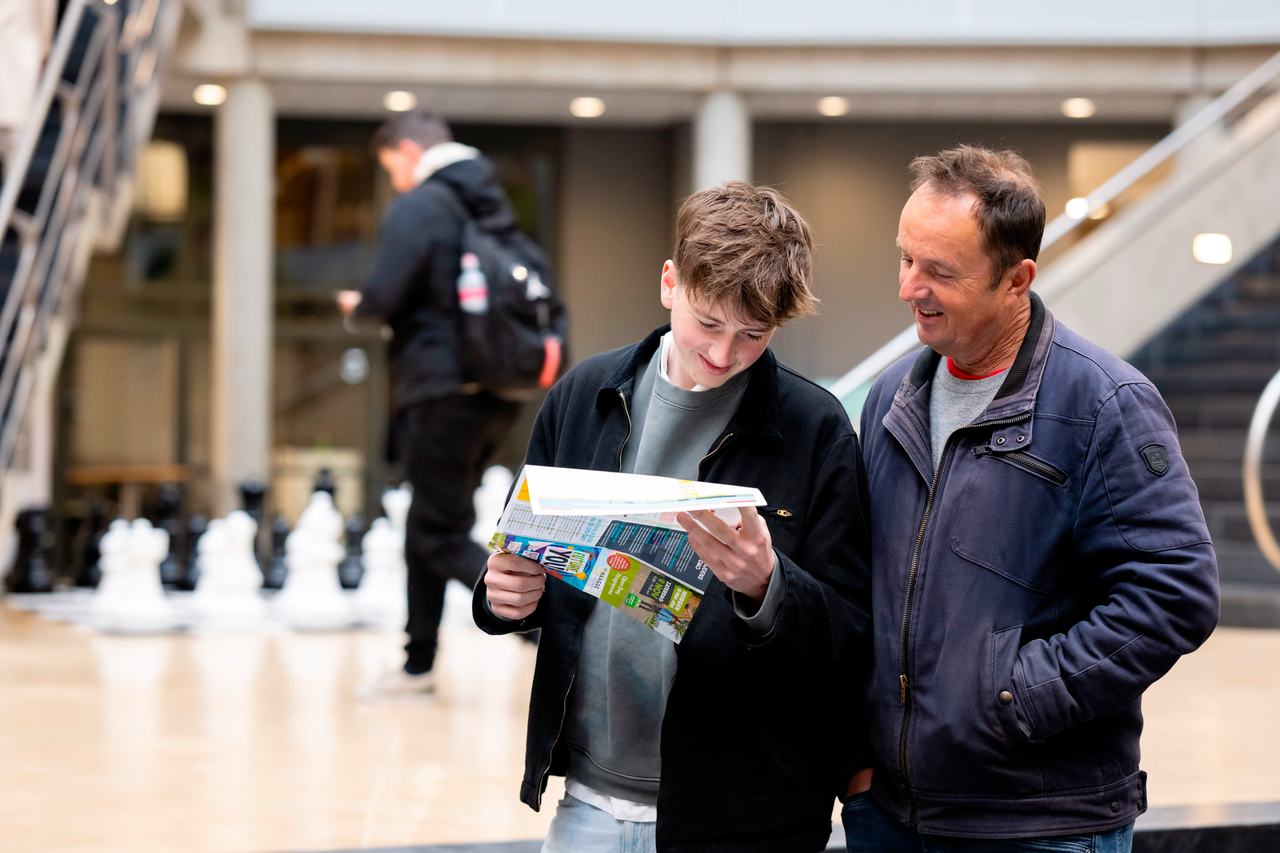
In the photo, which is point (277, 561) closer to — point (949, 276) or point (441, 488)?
point (441, 488)

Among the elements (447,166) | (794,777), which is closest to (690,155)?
(447,166)

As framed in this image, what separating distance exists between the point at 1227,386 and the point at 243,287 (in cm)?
782

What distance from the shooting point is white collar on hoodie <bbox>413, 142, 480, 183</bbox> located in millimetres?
5191

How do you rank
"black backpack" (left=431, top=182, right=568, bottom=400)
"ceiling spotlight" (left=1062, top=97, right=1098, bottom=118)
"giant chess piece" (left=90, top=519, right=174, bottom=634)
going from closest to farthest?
"black backpack" (left=431, top=182, right=568, bottom=400) → "giant chess piece" (left=90, top=519, right=174, bottom=634) → "ceiling spotlight" (left=1062, top=97, right=1098, bottom=118)

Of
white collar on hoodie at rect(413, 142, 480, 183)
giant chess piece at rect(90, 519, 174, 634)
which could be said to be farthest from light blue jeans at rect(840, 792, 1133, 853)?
giant chess piece at rect(90, 519, 174, 634)

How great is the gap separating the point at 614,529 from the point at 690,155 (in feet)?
39.2

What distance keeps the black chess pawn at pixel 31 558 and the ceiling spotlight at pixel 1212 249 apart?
25.5ft

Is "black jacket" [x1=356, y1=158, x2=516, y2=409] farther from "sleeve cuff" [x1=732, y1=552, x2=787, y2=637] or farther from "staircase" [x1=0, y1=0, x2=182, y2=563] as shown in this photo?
"sleeve cuff" [x1=732, y1=552, x2=787, y2=637]

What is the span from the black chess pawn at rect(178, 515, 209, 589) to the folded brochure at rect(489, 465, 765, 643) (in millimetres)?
6799

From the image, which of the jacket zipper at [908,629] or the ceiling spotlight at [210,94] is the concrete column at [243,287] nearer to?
the ceiling spotlight at [210,94]

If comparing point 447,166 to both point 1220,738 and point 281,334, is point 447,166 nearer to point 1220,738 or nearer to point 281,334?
point 1220,738

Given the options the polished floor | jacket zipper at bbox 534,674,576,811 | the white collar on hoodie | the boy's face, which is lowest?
the polished floor

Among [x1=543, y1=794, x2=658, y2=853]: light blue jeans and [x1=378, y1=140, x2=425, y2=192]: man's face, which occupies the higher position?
[x1=378, y1=140, x2=425, y2=192]: man's face

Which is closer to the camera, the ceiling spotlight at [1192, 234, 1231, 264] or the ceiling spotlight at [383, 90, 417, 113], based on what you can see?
the ceiling spotlight at [1192, 234, 1231, 264]
